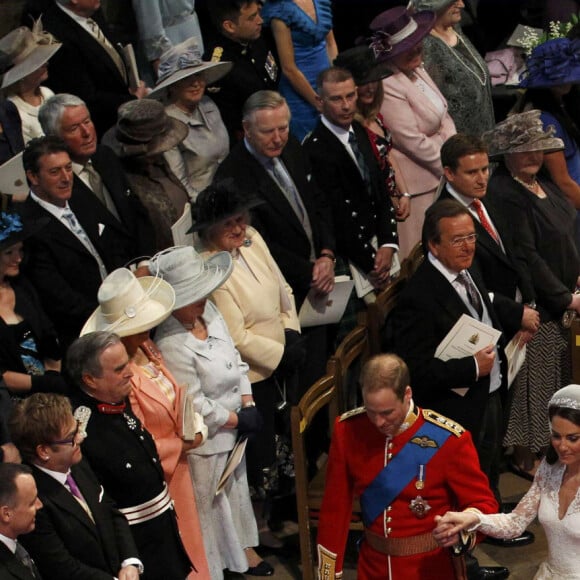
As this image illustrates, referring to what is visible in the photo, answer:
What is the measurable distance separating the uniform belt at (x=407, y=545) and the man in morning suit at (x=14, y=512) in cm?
137

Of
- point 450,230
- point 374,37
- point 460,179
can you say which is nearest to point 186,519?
point 450,230

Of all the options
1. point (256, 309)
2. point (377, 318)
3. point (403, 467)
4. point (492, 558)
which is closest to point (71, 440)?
point (403, 467)

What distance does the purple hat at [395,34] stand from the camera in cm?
761

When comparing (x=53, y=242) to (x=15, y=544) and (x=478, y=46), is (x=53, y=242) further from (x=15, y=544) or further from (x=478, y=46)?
(x=478, y=46)

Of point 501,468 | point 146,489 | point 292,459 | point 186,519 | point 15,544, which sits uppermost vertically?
point 15,544

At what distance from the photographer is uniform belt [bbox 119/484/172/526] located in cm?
520

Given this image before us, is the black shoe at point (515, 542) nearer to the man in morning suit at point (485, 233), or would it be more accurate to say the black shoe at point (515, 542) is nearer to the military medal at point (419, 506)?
the man in morning suit at point (485, 233)

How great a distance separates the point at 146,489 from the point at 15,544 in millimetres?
791

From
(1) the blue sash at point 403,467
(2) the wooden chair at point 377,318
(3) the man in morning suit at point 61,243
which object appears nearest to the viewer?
(1) the blue sash at point 403,467

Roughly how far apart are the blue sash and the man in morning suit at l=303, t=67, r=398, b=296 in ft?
6.86

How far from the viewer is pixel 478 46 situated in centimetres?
950

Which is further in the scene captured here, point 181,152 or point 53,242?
point 181,152

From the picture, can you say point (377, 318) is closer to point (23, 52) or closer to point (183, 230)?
point (183, 230)

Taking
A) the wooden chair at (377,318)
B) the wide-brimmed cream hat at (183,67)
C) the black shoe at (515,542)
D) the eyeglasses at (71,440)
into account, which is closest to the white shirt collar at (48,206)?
the wide-brimmed cream hat at (183,67)
